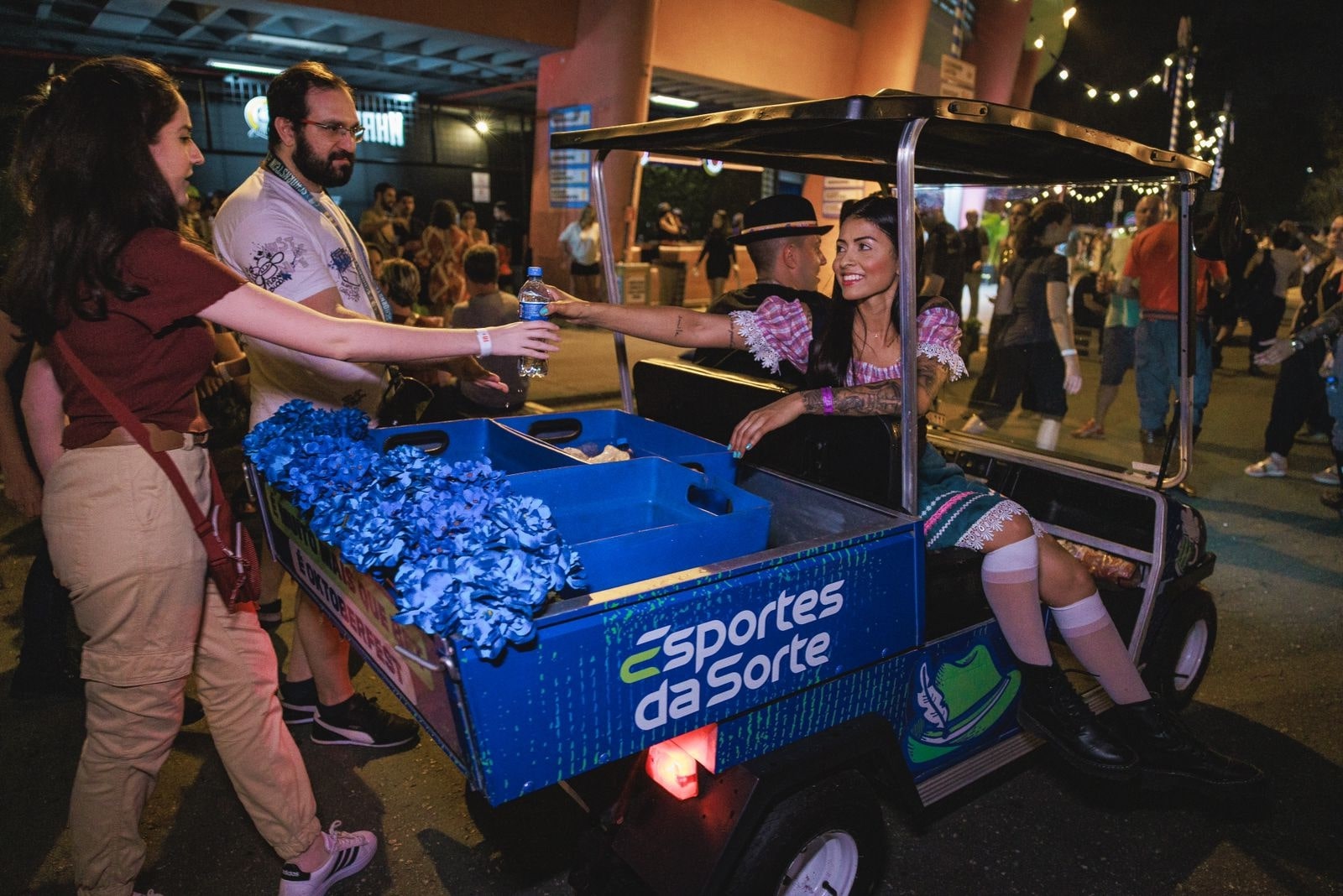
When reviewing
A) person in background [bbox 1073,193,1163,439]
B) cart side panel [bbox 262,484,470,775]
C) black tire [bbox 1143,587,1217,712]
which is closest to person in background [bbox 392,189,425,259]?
person in background [bbox 1073,193,1163,439]

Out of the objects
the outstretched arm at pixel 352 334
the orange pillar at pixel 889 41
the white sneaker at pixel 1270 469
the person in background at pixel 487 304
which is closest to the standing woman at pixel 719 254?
the orange pillar at pixel 889 41

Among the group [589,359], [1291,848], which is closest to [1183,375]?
[1291,848]

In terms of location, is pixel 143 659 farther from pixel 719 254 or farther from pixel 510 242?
pixel 510 242

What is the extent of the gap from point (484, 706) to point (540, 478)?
0.78 meters

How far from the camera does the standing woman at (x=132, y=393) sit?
1.73 meters

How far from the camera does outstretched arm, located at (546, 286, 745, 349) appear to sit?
9.06 feet

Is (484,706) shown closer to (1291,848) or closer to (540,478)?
(540,478)

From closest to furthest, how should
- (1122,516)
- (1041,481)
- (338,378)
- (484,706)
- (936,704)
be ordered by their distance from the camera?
(484,706) < (936,704) < (338,378) < (1122,516) < (1041,481)

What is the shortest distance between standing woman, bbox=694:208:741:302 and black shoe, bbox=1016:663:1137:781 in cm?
1246

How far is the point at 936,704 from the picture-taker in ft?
7.90

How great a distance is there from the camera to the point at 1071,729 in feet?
8.25

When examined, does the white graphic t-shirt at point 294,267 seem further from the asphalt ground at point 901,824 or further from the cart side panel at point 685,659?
the cart side panel at point 685,659

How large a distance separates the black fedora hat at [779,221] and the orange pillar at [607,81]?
28.0 feet

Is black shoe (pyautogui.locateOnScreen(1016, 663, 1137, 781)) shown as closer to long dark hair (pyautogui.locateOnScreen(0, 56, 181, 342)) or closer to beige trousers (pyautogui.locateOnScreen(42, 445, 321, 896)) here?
beige trousers (pyautogui.locateOnScreen(42, 445, 321, 896))
